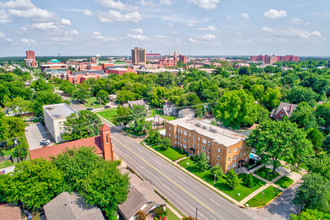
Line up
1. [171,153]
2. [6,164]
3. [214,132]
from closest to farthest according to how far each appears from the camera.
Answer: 1. [6,164]
2. [214,132]
3. [171,153]

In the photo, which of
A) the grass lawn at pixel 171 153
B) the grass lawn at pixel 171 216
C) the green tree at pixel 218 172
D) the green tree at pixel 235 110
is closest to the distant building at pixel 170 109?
the green tree at pixel 235 110

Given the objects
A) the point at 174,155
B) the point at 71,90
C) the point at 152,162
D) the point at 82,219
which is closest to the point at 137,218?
the point at 82,219

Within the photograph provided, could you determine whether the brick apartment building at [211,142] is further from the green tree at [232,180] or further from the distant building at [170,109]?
the distant building at [170,109]

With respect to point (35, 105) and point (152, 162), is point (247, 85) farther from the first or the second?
point (35, 105)

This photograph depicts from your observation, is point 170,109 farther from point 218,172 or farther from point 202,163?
point 218,172

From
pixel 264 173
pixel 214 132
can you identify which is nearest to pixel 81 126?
pixel 214 132

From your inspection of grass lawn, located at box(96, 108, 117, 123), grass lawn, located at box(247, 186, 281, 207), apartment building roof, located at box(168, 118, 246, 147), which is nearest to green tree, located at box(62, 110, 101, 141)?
apartment building roof, located at box(168, 118, 246, 147)

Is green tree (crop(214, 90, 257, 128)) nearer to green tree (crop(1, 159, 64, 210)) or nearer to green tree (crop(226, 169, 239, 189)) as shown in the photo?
green tree (crop(226, 169, 239, 189))
